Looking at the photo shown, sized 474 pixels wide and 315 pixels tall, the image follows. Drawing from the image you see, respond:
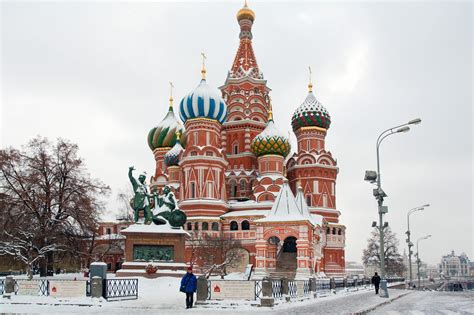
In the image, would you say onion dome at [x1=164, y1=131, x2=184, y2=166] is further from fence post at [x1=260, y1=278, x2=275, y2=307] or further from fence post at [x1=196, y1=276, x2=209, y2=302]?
fence post at [x1=260, y1=278, x2=275, y2=307]

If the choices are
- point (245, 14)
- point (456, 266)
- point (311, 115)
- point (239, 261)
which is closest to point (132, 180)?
A: point (239, 261)

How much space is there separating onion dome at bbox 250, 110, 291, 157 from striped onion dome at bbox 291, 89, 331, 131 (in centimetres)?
390

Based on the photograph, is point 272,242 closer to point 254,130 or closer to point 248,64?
point 254,130

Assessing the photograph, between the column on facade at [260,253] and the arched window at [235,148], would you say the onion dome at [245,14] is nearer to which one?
the arched window at [235,148]

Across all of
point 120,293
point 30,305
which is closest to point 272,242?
point 120,293

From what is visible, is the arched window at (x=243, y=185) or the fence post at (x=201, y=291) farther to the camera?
the arched window at (x=243, y=185)

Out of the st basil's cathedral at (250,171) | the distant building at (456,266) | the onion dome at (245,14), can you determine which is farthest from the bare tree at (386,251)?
the distant building at (456,266)

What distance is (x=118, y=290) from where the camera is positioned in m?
19.5

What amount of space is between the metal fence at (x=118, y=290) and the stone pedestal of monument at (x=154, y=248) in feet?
14.3

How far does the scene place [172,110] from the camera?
199 feet

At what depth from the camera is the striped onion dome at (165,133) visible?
190ft

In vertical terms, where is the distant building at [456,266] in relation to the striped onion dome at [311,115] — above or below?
below

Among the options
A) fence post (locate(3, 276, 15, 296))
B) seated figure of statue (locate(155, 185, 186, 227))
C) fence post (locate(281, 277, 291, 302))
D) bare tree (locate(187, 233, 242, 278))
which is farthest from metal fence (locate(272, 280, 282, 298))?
bare tree (locate(187, 233, 242, 278))

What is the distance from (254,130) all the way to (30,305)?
39.5 metres
